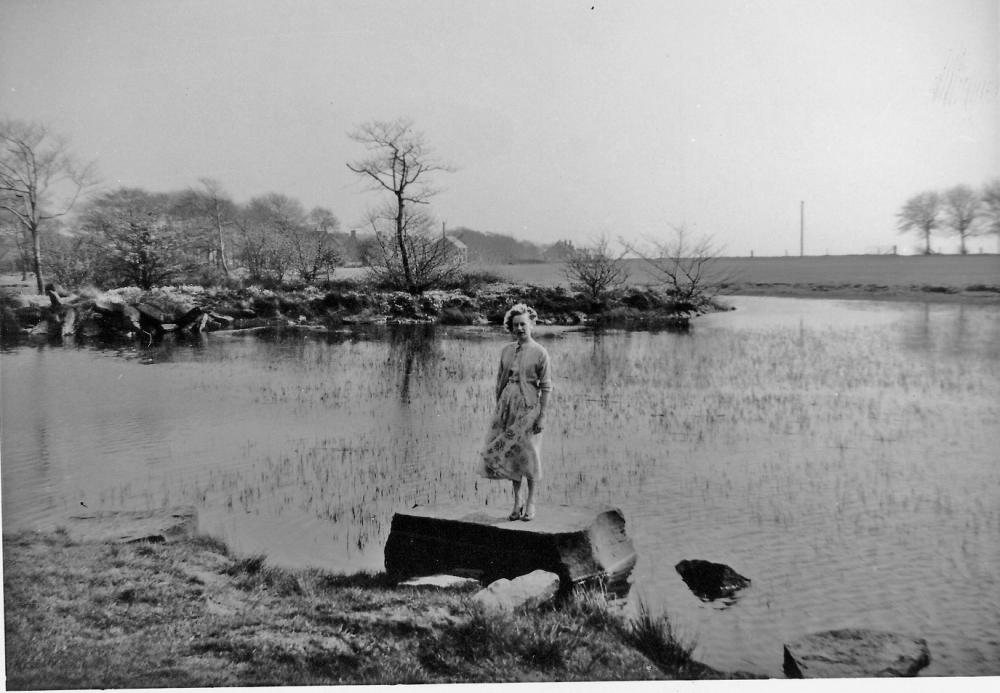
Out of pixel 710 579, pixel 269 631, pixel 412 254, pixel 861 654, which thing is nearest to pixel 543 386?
pixel 710 579

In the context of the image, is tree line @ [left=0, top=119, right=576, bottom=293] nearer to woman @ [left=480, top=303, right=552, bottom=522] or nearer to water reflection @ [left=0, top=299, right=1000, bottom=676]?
water reflection @ [left=0, top=299, right=1000, bottom=676]

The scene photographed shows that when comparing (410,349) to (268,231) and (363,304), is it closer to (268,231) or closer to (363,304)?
(363,304)

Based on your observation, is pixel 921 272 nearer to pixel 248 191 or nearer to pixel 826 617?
pixel 826 617

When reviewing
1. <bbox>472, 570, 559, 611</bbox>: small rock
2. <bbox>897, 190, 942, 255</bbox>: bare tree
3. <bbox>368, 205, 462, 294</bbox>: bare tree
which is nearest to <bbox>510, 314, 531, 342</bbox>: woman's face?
<bbox>368, 205, 462, 294</bbox>: bare tree

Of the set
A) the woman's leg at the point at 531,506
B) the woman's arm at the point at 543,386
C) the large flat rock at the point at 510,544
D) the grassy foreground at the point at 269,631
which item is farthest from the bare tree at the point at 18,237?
the woman's leg at the point at 531,506

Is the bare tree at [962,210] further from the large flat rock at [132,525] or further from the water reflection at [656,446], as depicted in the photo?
the large flat rock at [132,525]

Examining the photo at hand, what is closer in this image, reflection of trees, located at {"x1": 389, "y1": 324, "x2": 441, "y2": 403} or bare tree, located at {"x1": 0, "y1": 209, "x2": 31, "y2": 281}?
bare tree, located at {"x1": 0, "y1": 209, "x2": 31, "y2": 281}

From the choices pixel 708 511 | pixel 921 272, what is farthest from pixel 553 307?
pixel 921 272
